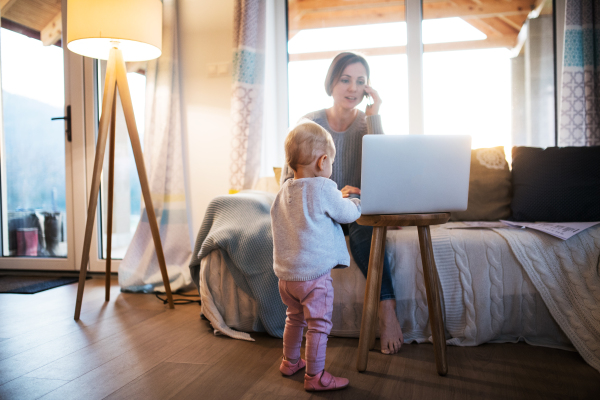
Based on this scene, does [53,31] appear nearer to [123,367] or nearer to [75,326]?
[75,326]

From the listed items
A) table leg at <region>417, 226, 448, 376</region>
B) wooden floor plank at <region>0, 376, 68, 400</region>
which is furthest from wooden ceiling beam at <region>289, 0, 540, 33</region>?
wooden floor plank at <region>0, 376, 68, 400</region>

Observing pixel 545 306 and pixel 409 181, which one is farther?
pixel 545 306

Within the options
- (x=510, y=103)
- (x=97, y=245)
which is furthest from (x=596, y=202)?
(x=97, y=245)

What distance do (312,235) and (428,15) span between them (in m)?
2.12

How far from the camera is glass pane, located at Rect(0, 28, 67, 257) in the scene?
3.11 meters

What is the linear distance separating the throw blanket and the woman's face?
848 millimetres

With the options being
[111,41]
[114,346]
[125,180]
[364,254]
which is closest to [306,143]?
[364,254]

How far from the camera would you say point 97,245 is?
10.00 ft

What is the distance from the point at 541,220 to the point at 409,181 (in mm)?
1131

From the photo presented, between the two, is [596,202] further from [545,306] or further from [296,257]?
[296,257]

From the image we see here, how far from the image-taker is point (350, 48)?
288 centimetres

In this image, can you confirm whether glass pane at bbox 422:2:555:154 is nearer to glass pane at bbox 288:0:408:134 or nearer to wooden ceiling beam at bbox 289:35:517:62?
wooden ceiling beam at bbox 289:35:517:62

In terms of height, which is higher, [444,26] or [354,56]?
[444,26]

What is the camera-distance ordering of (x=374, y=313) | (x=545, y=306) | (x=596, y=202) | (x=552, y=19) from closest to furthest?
(x=374, y=313) < (x=545, y=306) < (x=596, y=202) < (x=552, y=19)
